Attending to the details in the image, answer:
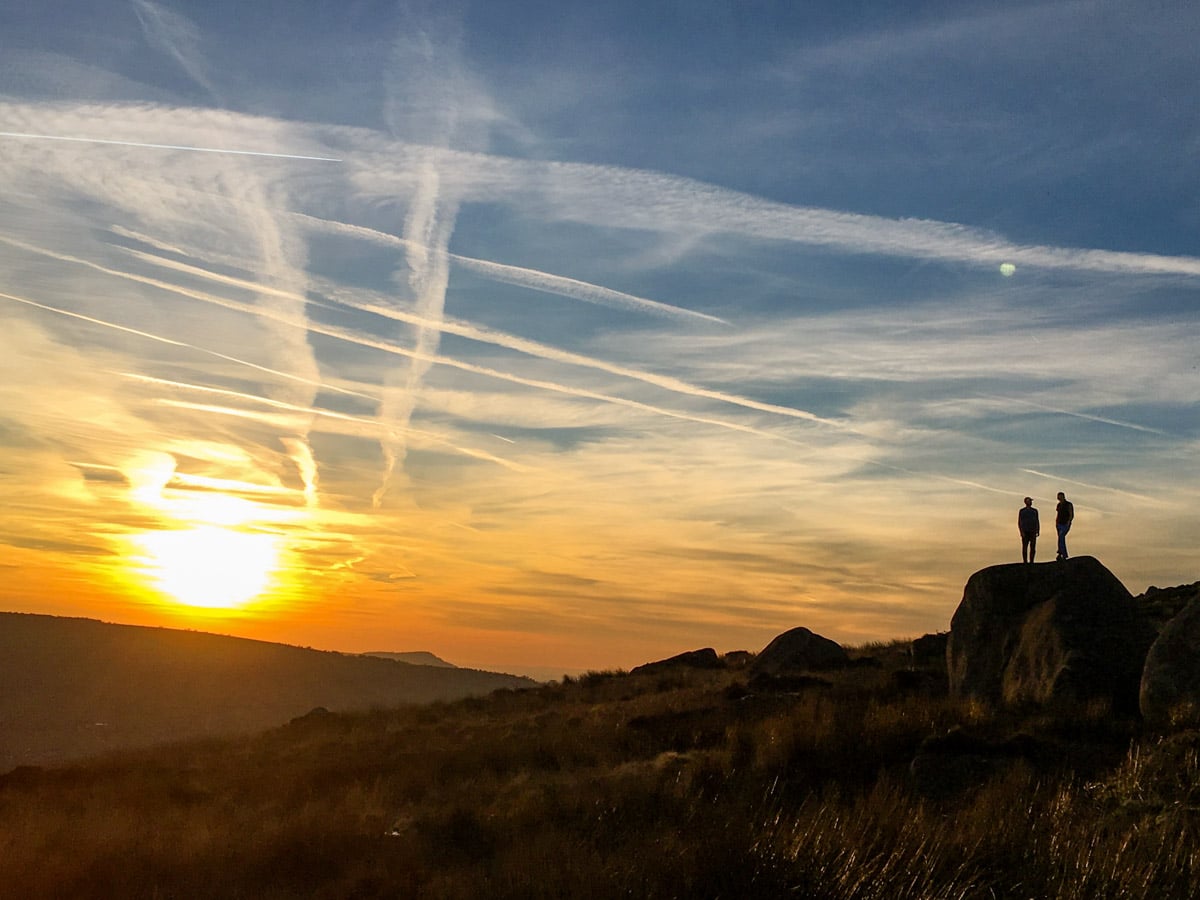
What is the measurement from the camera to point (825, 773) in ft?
45.4

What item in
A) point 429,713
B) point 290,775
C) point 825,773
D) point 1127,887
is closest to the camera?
point 1127,887

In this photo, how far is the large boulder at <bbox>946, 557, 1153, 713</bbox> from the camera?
16.8 metres

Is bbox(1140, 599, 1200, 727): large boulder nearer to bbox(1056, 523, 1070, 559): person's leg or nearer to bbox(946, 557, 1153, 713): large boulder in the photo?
bbox(946, 557, 1153, 713): large boulder

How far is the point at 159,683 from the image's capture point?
99375mm

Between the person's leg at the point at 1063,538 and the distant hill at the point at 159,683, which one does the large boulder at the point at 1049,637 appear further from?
the distant hill at the point at 159,683

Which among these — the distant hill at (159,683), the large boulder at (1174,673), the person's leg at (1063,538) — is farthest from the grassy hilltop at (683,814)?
the distant hill at (159,683)

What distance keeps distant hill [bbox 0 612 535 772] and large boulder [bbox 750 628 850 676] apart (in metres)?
39.4

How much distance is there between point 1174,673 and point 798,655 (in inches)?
642

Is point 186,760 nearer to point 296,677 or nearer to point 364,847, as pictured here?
point 364,847

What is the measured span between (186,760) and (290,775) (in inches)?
333

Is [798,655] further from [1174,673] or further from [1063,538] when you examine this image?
[1174,673]

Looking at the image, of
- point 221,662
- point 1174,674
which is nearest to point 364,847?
point 1174,674

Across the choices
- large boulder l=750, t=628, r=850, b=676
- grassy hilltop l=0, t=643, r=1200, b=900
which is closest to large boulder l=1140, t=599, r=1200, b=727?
grassy hilltop l=0, t=643, r=1200, b=900

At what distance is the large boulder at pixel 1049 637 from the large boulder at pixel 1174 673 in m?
0.96
